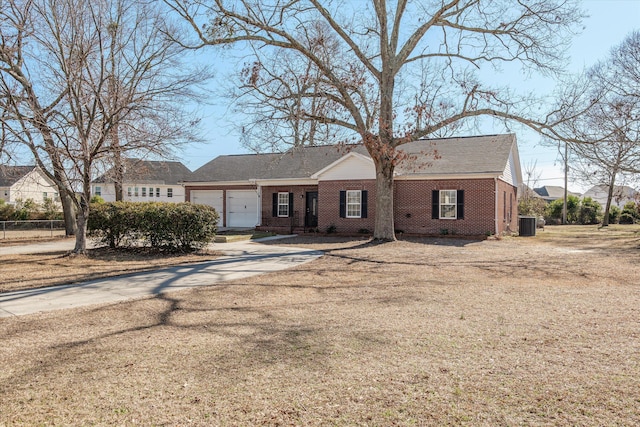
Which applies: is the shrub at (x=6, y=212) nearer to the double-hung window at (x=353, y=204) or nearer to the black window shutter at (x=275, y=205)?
the black window shutter at (x=275, y=205)

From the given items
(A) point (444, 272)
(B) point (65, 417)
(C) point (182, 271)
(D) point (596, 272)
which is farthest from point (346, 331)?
(D) point (596, 272)

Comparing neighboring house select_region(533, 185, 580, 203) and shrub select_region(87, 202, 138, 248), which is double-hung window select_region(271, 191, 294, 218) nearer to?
shrub select_region(87, 202, 138, 248)

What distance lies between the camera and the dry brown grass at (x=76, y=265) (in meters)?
9.13

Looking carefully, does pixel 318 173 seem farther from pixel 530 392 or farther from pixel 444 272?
A: pixel 530 392

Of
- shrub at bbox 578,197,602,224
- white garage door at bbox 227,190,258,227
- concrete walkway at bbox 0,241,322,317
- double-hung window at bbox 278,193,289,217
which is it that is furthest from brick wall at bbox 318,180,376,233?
shrub at bbox 578,197,602,224

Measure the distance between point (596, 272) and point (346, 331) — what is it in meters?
7.90

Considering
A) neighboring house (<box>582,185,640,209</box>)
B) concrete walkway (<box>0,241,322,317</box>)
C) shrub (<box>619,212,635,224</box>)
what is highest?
neighboring house (<box>582,185,640,209</box>)

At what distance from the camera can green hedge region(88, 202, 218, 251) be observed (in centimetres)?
1320

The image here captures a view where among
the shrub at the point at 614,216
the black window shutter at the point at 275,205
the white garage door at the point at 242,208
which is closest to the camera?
the black window shutter at the point at 275,205

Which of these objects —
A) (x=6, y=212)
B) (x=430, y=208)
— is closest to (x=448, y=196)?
(x=430, y=208)

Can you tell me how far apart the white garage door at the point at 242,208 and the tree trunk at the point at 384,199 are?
10374 millimetres

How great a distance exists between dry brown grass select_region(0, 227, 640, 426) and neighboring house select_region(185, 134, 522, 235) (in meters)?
11.0

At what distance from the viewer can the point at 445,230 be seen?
20.0m

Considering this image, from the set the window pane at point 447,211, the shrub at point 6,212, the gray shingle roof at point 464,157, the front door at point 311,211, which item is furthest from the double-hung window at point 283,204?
the shrub at point 6,212
